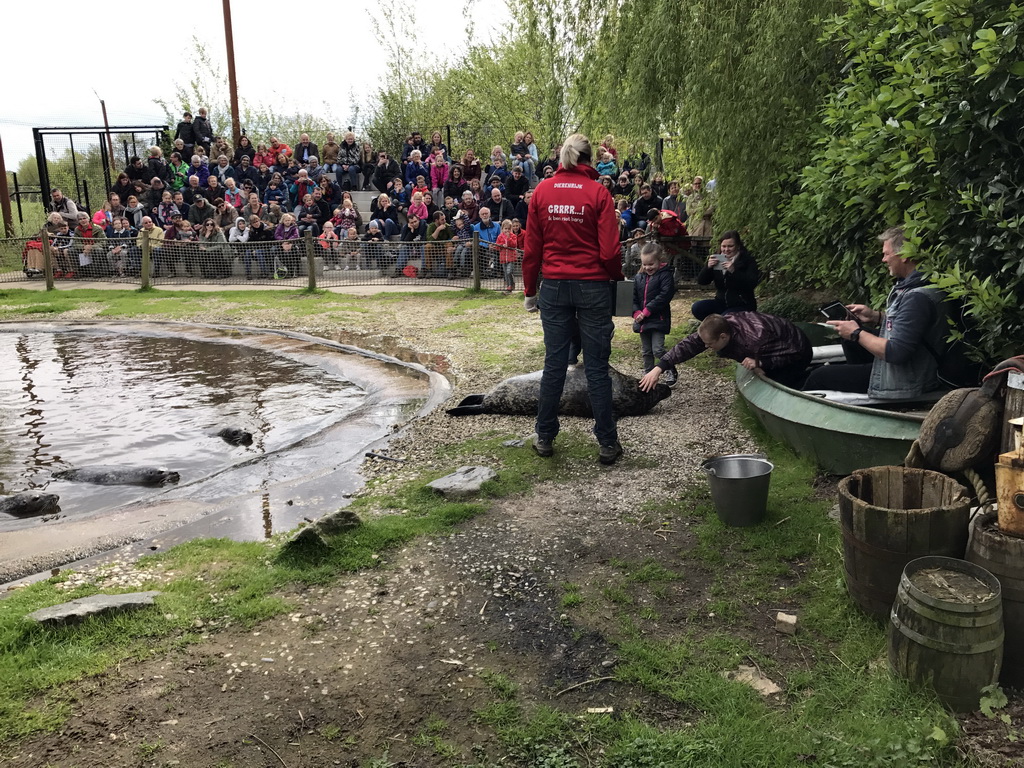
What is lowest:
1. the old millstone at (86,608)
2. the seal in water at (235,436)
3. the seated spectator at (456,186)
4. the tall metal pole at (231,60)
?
the seal in water at (235,436)

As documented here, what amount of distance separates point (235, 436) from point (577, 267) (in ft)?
11.5

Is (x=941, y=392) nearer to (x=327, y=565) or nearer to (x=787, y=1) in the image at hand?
(x=327, y=565)

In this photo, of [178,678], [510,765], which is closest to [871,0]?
[510,765]

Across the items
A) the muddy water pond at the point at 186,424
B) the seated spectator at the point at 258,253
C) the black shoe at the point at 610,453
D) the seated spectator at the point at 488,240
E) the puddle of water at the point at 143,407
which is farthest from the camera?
the seated spectator at the point at 258,253

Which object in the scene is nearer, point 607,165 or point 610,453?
point 610,453

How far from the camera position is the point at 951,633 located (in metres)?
3.01

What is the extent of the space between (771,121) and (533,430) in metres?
4.61

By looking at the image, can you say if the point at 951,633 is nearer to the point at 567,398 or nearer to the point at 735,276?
the point at 567,398

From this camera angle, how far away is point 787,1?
→ 337 inches

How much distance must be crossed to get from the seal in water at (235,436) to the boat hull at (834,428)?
431 cm

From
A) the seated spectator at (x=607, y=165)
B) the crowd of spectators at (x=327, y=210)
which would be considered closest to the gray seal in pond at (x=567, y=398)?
the crowd of spectators at (x=327, y=210)

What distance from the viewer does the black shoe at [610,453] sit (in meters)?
6.22

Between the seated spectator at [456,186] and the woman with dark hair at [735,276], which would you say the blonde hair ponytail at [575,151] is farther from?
the seated spectator at [456,186]

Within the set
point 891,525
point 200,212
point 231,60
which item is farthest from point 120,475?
point 231,60
